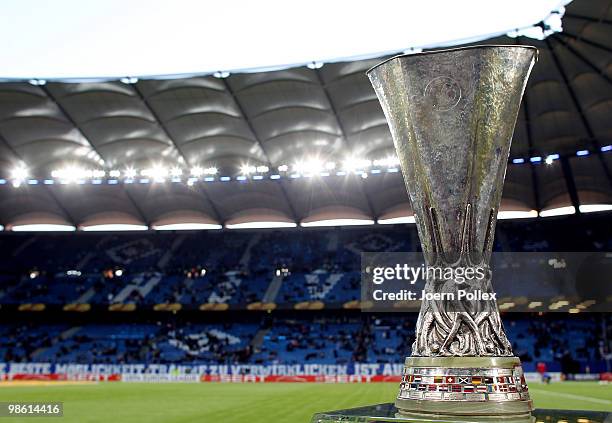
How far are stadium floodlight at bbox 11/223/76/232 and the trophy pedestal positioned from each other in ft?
142

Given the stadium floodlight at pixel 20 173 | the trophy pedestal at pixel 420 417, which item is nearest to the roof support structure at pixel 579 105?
the trophy pedestal at pixel 420 417

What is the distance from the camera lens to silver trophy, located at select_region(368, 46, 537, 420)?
480 cm

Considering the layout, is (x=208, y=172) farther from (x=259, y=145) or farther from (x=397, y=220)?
(x=397, y=220)

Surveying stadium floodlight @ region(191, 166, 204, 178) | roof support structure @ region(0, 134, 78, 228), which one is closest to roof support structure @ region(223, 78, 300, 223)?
stadium floodlight @ region(191, 166, 204, 178)

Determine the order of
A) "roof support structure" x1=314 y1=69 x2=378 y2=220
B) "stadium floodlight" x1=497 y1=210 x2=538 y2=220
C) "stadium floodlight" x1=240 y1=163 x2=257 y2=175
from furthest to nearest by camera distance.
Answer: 1. "stadium floodlight" x1=497 y1=210 x2=538 y2=220
2. "stadium floodlight" x1=240 y1=163 x2=257 y2=175
3. "roof support structure" x1=314 y1=69 x2=378 y2=220

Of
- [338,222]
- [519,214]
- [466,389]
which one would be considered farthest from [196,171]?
[466,389]

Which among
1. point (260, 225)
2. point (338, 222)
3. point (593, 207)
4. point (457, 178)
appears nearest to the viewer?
point (457, 178)

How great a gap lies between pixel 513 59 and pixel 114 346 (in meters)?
40.8

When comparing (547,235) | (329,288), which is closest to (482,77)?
(329,288)

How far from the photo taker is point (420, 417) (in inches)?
169

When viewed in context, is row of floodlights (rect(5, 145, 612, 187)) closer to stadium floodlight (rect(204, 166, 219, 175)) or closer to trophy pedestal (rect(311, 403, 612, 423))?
stadium floodlight (rect(204, 166, 219, 175))

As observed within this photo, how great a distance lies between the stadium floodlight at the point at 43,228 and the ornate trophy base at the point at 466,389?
142 feet

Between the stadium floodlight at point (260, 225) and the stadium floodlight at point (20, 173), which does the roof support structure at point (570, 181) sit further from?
the stadium floodlight at point (20, 173)

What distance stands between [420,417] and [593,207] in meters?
39.5
